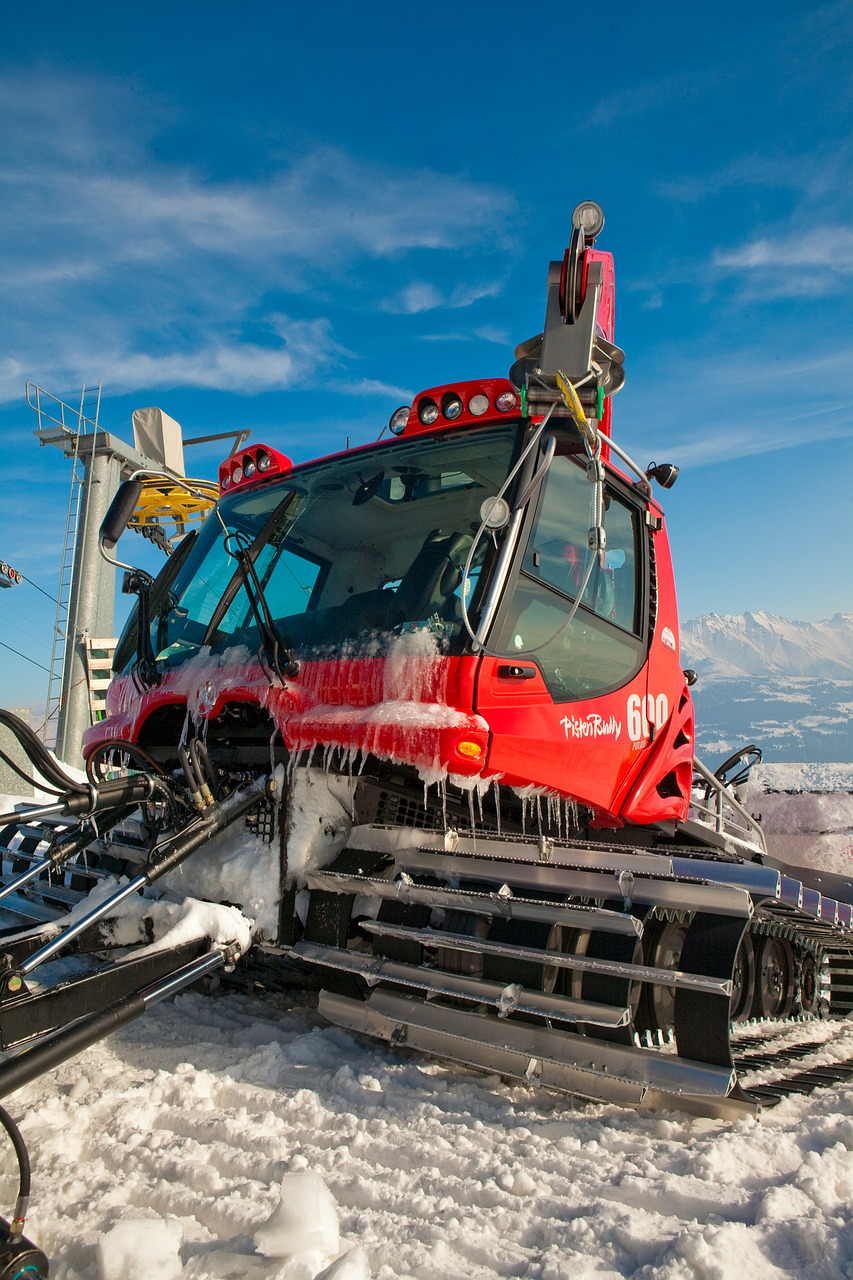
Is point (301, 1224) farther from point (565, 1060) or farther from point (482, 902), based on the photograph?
point (482, 902)

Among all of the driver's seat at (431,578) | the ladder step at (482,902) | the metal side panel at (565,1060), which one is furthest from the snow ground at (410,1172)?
the driver's seat at (431,578)

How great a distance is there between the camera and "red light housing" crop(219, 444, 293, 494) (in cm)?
430

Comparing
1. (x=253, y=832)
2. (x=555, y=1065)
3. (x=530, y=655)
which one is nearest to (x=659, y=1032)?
(x=555, y=1065)

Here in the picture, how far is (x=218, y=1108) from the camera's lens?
2.60 m

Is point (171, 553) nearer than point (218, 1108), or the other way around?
point (218, 1108)

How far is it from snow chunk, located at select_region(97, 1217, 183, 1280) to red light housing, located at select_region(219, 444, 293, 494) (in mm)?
3279

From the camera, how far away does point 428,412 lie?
12.3ft

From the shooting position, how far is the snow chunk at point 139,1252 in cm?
170

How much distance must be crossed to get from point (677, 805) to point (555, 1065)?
2034 mm

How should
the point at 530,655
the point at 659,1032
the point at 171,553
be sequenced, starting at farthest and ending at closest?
the point at 171,553, the point at 530,655, the point at 659,1032

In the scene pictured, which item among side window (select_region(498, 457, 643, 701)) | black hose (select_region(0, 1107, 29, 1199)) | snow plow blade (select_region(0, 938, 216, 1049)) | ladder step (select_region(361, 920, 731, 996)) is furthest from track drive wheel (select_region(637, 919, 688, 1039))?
black hose (select_region(0, 1107, 29, 1199))

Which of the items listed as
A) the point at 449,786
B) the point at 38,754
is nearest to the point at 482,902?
the point at 449,786

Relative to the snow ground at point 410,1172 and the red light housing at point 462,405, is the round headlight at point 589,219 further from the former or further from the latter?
the snow ground at point 410,1172

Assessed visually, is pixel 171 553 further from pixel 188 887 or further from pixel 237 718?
pixel 188 887
